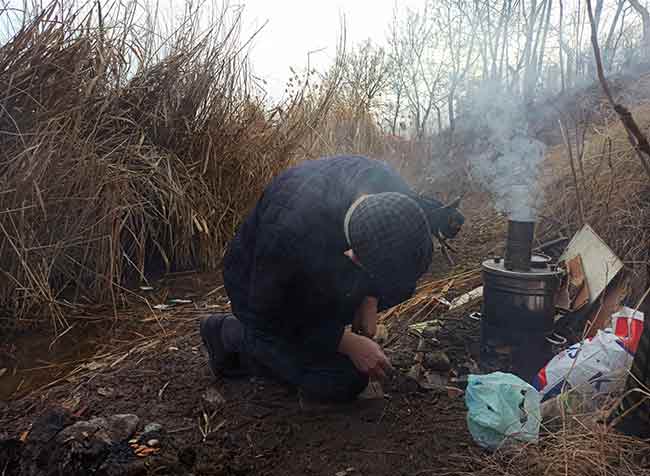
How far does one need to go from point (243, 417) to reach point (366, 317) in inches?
30.6

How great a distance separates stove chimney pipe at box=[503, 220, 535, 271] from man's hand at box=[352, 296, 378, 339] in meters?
0.91

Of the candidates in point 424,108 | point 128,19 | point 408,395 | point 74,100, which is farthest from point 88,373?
point 424,108

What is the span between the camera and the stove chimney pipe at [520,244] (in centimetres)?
265

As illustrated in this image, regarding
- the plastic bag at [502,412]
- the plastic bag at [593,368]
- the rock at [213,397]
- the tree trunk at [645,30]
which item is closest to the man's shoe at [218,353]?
the rock at [213,397]

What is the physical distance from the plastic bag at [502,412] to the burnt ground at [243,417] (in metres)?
0.10

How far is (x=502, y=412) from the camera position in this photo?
1902 mm

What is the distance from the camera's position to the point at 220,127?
435cm

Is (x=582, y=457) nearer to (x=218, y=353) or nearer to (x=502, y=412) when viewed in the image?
(x=502, y=412)

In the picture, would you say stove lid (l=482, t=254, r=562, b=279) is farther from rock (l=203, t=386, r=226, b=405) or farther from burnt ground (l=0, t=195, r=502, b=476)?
rock (l=203, t=386, r=226, b=405)

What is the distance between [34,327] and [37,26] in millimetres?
2059

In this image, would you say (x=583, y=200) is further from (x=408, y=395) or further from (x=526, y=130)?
(x=526, y=130)

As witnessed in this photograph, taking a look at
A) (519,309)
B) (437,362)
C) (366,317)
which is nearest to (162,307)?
(366,317)

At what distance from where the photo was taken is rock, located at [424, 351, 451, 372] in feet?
→ 8.79

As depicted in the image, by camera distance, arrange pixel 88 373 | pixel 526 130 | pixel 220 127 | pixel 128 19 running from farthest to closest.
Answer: pixel 526 130, pixel 220 127, pixel 128 19, pixel 88 373
